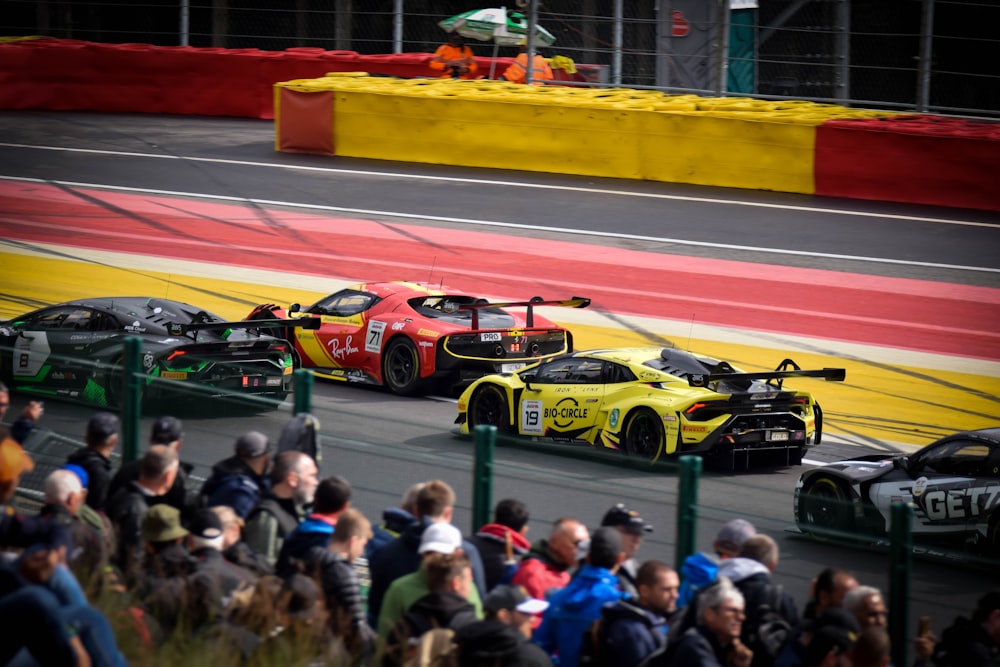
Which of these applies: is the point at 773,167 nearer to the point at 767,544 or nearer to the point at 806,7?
the point at 806,7

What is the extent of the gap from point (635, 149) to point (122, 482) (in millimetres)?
19098

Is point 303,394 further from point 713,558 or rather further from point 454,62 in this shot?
point 454,62

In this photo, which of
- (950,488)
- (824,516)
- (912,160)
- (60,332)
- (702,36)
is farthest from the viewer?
(702,36)

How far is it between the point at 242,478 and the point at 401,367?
8.35 meters

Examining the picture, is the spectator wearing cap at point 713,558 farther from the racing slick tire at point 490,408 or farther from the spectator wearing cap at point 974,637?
the racing slick tire at point 490,408

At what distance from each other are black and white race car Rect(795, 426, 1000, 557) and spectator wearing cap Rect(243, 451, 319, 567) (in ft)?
13.2

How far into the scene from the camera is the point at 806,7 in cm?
3484

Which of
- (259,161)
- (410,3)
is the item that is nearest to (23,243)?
(259,161)

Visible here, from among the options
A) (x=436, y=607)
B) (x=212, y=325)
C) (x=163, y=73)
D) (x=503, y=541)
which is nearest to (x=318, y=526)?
(x=503, y=541)

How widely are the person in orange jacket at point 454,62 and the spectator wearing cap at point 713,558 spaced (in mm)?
26975

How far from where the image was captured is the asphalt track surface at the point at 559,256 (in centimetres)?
1759

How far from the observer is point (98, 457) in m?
9.12

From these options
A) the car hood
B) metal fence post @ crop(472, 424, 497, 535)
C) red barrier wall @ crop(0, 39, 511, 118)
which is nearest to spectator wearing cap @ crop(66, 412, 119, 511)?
metal fence post @ crop(472, 424, 497, 535)

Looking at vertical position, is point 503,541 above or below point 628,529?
below
